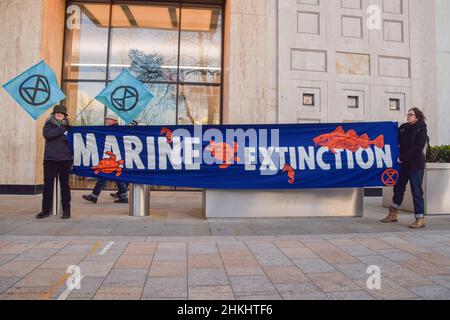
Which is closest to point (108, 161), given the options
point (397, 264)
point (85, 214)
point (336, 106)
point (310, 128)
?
point (85, 214)

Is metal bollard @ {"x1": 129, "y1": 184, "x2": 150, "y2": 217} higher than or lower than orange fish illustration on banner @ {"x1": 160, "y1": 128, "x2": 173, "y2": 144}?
lower

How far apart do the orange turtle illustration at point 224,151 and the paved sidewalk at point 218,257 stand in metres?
1.23

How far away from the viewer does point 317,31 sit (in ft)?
37.4

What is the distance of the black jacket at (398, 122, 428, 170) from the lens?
6.43 metres

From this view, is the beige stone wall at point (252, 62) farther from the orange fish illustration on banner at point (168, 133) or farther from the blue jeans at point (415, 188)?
the blue jeans at point (415, 188)

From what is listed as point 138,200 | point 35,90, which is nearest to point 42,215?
point 138,200

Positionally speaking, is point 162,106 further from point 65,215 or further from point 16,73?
point 65,215

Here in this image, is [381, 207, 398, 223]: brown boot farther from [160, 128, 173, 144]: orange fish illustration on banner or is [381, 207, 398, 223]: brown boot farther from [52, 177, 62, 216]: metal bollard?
[52, 177, 62, 216]: metal bollard

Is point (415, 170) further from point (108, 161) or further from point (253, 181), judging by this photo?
point (108, 161)

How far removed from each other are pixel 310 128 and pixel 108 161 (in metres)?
4.14

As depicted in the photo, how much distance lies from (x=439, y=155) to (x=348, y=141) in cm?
260

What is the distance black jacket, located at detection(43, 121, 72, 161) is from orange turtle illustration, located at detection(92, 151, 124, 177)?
2.03 feet

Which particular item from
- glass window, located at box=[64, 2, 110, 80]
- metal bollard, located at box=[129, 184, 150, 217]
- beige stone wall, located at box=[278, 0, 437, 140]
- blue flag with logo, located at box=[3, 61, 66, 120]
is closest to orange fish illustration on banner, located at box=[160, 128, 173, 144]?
metal bollard, located at box=[129, 184, 150, 217]

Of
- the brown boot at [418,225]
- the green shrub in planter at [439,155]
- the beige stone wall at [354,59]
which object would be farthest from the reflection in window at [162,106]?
the brown boot at [418,225]
